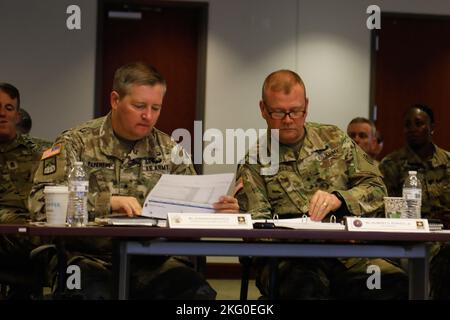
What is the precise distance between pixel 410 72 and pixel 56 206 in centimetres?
530

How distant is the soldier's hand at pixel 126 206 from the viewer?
3.11 meters

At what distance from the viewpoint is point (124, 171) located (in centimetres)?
357

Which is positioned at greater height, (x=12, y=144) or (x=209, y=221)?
(x=12, y=144)

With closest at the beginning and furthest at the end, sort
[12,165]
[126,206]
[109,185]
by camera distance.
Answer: [126,206]
[109,185]
[12,165]

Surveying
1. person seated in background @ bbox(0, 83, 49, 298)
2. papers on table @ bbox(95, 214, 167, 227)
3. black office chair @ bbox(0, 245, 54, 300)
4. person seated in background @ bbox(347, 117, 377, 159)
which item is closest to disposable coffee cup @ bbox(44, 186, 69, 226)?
papers on table @ bbox(95, 214, 167, 227)

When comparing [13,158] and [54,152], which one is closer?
[54,152]

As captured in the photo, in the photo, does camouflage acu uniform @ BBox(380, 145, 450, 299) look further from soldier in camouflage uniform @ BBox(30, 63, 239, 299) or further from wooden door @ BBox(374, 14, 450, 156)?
soldier in camouflage uniform @ BBox(30, 63, 239, 299)

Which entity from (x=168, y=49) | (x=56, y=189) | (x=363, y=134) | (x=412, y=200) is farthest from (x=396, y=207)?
(x=168, y=49)

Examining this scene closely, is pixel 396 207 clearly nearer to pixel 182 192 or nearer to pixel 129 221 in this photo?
pixel 182 192

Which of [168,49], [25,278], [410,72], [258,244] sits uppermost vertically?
[168,49]

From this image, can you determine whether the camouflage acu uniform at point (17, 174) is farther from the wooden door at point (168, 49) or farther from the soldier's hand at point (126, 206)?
the wooden door at point (168, 49)

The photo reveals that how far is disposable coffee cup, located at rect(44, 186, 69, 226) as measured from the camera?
2.86 metres
